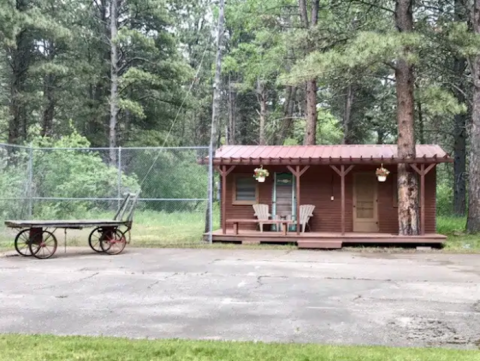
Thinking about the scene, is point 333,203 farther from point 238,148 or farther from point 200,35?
point 200,35

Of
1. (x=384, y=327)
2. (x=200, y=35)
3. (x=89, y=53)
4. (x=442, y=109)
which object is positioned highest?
(x=200, y=35)

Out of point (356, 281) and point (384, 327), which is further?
point (356, 281)

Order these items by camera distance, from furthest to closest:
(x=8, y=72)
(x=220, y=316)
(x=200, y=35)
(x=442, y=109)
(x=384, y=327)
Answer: (x=200, y=35)
(x=8, y=72)
(x=442, y=109)
(x=220, y=316)
(x=384, y=327)

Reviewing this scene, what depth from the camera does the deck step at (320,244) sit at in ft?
40.4

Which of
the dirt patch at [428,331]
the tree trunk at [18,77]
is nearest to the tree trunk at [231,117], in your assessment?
the tree trunk at [18,77]

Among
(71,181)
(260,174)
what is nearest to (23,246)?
(71,181)

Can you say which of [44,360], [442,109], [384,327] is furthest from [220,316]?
[442,109]

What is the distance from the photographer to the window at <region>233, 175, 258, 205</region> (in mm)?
14438

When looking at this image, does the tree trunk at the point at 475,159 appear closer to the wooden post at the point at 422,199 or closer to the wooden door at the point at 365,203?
the wooden post at the point at 422,199

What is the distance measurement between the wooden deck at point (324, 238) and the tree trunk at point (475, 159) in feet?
6.70

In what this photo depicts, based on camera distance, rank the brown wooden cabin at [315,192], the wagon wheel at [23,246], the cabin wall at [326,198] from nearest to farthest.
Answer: the wagon wheel at [23,246] → the brown wooden cabin at [315,192] → the cabin wall at [326,198]

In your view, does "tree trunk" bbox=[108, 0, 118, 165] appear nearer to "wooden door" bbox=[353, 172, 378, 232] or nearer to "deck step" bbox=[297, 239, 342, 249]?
"wooden door" bbox=[353, 172, 378, 232]

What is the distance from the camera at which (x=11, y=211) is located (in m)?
12.7

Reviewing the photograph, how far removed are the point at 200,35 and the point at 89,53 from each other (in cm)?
1251
